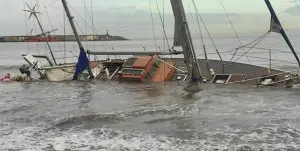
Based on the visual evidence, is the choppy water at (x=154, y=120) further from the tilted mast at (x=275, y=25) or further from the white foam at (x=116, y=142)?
the tilted mast at (x=275, y=25)

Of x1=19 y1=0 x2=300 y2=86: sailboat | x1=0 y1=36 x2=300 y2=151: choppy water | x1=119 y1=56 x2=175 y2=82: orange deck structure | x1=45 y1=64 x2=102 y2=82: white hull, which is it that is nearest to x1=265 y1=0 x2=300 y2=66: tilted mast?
x1=19 y1=0 x2=300 y2=86: sailboat

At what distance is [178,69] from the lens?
26016 millimetres

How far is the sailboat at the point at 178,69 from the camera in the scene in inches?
904

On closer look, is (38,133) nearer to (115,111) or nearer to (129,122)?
(129,122)

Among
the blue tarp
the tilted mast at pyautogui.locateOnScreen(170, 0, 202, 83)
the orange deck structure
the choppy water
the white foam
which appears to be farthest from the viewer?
the blue tarp

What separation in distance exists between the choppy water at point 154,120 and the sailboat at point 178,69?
6.04ft

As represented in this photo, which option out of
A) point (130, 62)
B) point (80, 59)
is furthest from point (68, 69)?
point (130, 62)

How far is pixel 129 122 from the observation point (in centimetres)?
1335

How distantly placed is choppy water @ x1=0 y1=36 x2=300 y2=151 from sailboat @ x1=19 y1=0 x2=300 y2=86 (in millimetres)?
1842

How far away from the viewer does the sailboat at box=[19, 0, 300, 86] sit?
22969 millimetres

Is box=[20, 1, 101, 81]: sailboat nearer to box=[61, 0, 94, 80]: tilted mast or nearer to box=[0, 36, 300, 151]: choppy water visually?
box=[61, 0, 94, 80]: tilted mast

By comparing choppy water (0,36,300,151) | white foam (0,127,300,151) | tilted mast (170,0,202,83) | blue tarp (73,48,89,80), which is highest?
tilted mast (170,0,202,83)

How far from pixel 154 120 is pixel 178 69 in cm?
1271

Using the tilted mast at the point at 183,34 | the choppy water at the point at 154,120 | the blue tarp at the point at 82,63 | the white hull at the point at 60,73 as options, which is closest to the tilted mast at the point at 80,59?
the blue tarp at the point at 82,63
